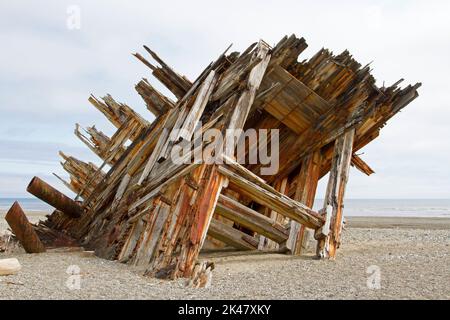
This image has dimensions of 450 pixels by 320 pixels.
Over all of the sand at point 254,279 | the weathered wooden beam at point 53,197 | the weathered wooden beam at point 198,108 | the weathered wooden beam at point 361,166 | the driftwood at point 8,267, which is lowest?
the driftwood at point 8,267

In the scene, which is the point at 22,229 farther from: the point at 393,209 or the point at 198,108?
the point at 393,209

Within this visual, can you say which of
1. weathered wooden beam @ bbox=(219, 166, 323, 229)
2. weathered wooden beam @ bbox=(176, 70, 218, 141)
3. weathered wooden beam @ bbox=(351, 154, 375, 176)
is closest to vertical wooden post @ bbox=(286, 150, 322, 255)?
weathered wooden beam @ bbox=(219, 166, 323, 229)

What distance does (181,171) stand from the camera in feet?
25.1

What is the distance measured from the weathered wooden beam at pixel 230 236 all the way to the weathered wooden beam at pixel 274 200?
1.96 meters

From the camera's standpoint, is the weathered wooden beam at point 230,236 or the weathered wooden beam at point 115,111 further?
the weathered wooden beam at point 115,111

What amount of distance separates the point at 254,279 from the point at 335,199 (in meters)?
3.12

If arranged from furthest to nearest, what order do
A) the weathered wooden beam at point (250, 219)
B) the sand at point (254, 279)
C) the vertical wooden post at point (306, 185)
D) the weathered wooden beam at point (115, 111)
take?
the weathered wooden beam at point (115, 111) → the vertical wooden post at point (306, 185) → the weathered wooden beam at point (250, 219) → the sand at point (254, 279)

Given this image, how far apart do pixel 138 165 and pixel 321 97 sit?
3678mm

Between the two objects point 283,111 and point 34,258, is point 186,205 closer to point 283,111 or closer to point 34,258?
point 34,258

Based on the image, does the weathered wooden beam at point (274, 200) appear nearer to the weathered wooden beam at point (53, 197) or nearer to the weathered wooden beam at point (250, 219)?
the weathered wooden beam at point (250, 219)

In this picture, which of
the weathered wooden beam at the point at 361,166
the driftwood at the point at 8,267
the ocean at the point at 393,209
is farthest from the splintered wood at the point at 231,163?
the ocean at the point at 393,209

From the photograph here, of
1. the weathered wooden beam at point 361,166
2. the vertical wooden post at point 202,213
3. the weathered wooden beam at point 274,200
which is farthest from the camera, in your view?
the weathered wooden beam at point 361,166

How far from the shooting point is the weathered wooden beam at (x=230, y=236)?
10320 millimetres
